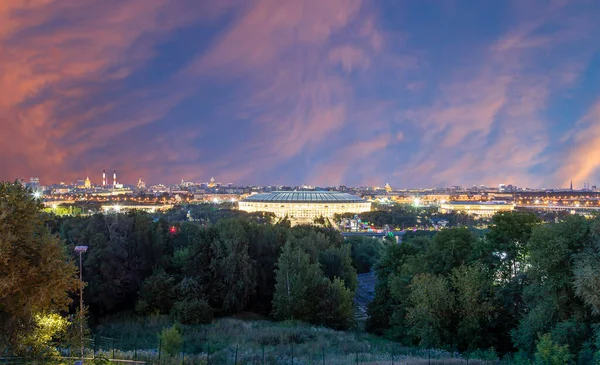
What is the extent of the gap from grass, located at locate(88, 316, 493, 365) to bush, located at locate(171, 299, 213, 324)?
29.3 inches

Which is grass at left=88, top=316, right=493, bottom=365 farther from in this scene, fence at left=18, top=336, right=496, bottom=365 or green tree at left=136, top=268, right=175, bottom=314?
green tree at left=136, top=268, right=175, bottom=314

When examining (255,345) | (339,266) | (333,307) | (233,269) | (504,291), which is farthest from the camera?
(339,266)

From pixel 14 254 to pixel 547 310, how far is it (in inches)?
746

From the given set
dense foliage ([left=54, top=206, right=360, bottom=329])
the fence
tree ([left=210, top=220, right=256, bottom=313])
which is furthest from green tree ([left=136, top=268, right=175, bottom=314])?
the fence

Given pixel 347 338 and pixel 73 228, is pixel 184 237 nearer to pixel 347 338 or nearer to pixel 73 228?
pixel 73 228

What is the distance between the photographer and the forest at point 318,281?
1454cm

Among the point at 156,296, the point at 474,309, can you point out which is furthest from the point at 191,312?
the point at 474,309

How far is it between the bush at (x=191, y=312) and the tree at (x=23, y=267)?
1323 centimetres

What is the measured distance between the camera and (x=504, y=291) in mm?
23094

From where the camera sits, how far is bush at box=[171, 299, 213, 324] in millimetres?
27703

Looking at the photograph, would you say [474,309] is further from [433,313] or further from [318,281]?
[318,281]

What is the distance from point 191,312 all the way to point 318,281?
25.8 feet

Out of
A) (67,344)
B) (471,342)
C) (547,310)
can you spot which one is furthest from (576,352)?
(67,344)

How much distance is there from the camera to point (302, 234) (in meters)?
45.3
